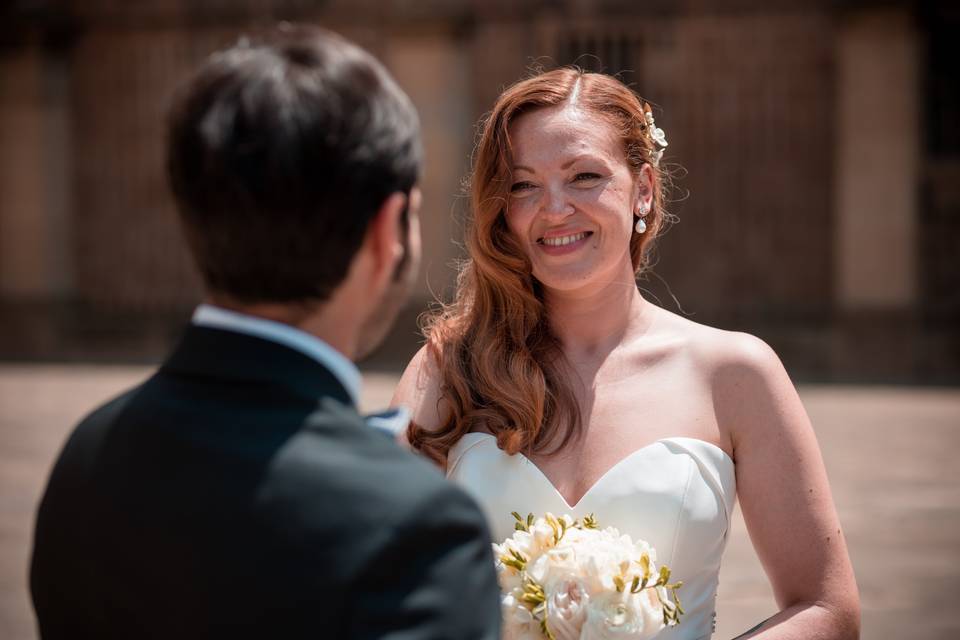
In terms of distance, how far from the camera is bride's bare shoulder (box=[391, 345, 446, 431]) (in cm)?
279

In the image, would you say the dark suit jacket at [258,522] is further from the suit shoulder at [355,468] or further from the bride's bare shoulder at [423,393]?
the bride's bare shoulder at [423,393]

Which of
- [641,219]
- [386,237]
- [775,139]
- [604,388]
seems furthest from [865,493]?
[775,139]

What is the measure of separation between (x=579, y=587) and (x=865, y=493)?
598cm

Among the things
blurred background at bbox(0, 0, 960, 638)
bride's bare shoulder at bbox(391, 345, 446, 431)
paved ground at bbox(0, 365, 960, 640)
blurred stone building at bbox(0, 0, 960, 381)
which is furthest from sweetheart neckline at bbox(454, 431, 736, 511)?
blurred stone building at bbox(0, 0, 960, 381)

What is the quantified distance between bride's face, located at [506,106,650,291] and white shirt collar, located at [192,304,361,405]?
1490mm

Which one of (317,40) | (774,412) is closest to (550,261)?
(774,412)

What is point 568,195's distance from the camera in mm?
2781

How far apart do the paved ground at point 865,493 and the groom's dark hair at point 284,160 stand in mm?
4043

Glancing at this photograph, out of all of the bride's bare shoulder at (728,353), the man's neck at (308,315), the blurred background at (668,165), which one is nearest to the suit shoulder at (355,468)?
the man's neck at (308,315)

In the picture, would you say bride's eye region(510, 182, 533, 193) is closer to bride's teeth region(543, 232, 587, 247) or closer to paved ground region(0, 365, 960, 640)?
bride's teeth region(543, 232, 587, 247)

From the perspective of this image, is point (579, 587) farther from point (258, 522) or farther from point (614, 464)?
point (258, 522)

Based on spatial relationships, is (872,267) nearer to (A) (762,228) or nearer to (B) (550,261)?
(A) (762,228)

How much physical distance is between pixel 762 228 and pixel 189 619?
13.7m

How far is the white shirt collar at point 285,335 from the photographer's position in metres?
1.34
